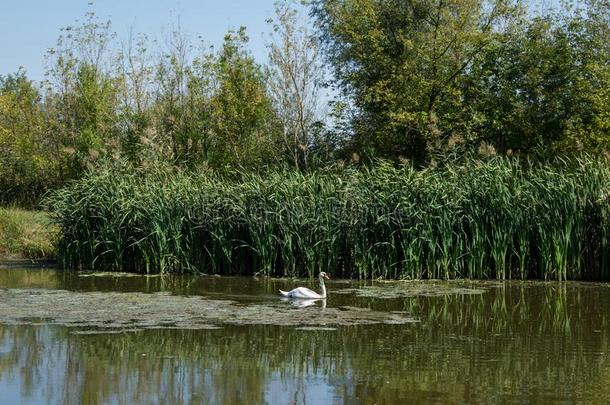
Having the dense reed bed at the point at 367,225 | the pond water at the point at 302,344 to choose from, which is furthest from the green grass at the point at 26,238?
the pond water at the point at 302,344

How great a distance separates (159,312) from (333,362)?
3.95m

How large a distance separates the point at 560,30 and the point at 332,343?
1794 centimetres

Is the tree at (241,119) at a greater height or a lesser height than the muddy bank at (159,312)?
greater

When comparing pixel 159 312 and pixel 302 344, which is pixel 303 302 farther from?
pixel 302 344

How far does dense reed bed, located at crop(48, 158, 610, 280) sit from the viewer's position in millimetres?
16656


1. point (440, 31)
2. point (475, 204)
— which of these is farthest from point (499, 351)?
point (440, 31)

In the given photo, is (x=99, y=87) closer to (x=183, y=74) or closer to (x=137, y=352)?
(x=183, y=74)

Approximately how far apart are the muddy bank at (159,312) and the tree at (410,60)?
12.8 meters

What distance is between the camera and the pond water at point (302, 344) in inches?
317

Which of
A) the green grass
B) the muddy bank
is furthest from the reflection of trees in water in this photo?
the green grass

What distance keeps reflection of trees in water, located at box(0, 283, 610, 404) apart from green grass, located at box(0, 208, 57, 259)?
9.19 metres

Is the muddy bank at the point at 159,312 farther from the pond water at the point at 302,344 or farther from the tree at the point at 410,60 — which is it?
the tree at the point at 410,60

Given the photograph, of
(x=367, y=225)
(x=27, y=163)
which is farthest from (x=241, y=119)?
(x=367, y=225)

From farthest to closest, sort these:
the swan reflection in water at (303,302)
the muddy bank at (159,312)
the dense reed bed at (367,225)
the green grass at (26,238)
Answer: the green grass at (26,238), the dense reed bed at (367,225), the swan reflection in water at (303,302), the muddy bank at (159,312)
